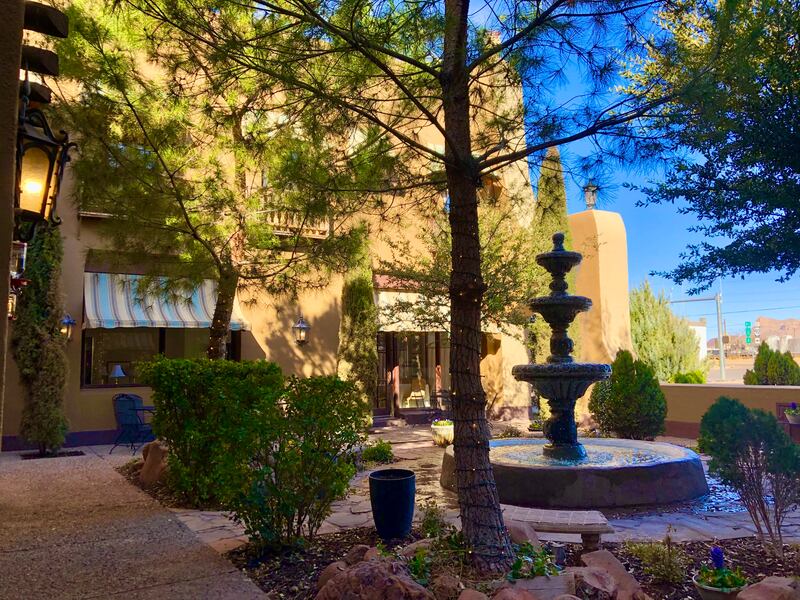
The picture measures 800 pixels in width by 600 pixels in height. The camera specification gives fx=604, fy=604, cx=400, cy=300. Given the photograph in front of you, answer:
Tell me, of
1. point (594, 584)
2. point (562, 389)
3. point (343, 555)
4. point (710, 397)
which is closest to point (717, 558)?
point (594, 584)

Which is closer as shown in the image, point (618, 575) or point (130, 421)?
point (618, 575)

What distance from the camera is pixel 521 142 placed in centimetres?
514

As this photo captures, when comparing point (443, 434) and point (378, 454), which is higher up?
point (443, 434)

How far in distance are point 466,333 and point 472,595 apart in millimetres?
1599

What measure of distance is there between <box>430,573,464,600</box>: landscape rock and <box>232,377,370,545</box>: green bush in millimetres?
1497

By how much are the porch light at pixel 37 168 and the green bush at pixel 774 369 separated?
14.4m

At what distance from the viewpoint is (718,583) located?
12.0 feet

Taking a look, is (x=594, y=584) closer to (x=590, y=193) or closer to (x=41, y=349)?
(x=590, y=193)

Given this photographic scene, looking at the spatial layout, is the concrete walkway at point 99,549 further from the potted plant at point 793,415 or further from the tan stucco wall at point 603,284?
the tan stucco wall at point 603,284

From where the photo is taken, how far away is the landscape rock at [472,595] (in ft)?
10.7

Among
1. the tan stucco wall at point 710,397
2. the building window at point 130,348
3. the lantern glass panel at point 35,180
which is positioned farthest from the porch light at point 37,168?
the tan stucco wall at point 710,397

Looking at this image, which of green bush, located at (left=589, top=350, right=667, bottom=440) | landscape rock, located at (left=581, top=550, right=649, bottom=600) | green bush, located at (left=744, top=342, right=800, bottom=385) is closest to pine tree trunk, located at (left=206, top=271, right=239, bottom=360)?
landscape rock, located at (left=581, top=550, right=649, bottom=600)

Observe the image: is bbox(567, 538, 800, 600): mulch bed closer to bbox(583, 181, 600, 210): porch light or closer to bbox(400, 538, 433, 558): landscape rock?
bbox(400, 538, 433, 558): landscape rock

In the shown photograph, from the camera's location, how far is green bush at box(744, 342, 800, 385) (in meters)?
13.3
